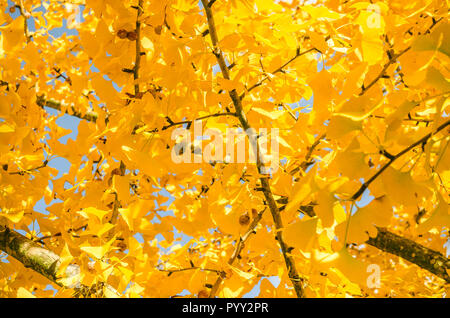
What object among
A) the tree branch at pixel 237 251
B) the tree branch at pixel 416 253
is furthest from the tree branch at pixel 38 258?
the tree branch at pixel 416 253

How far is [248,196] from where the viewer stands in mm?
856

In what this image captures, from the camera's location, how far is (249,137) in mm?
769

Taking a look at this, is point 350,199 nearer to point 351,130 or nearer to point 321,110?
point 351,130

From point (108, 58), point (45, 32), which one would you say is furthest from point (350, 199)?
point (45, 32)

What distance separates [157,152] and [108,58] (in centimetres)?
35

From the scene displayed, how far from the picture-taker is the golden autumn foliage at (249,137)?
58 centimetres

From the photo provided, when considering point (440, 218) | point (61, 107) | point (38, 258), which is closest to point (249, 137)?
point (440, 218)

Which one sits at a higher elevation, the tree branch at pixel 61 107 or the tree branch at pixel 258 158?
the tree branch at pixel 61 107

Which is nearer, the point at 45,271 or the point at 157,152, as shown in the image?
the point at 157,152

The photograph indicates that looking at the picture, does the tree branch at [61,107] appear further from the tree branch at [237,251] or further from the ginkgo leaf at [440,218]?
the ginkgo leaf at [440,218]

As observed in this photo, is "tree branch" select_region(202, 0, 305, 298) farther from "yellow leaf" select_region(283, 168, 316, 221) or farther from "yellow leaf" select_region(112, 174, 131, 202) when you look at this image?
"yellow leaf" select_region(112, 174, 131, 202)

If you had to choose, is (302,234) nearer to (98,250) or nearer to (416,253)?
(98,250)

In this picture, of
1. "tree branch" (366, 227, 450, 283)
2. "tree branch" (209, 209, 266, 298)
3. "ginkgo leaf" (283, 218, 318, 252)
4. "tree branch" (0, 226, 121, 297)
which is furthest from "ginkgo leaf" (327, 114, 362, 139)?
"tree branch" (366, 227, 450, 283)

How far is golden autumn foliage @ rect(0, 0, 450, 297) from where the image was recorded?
58cm
